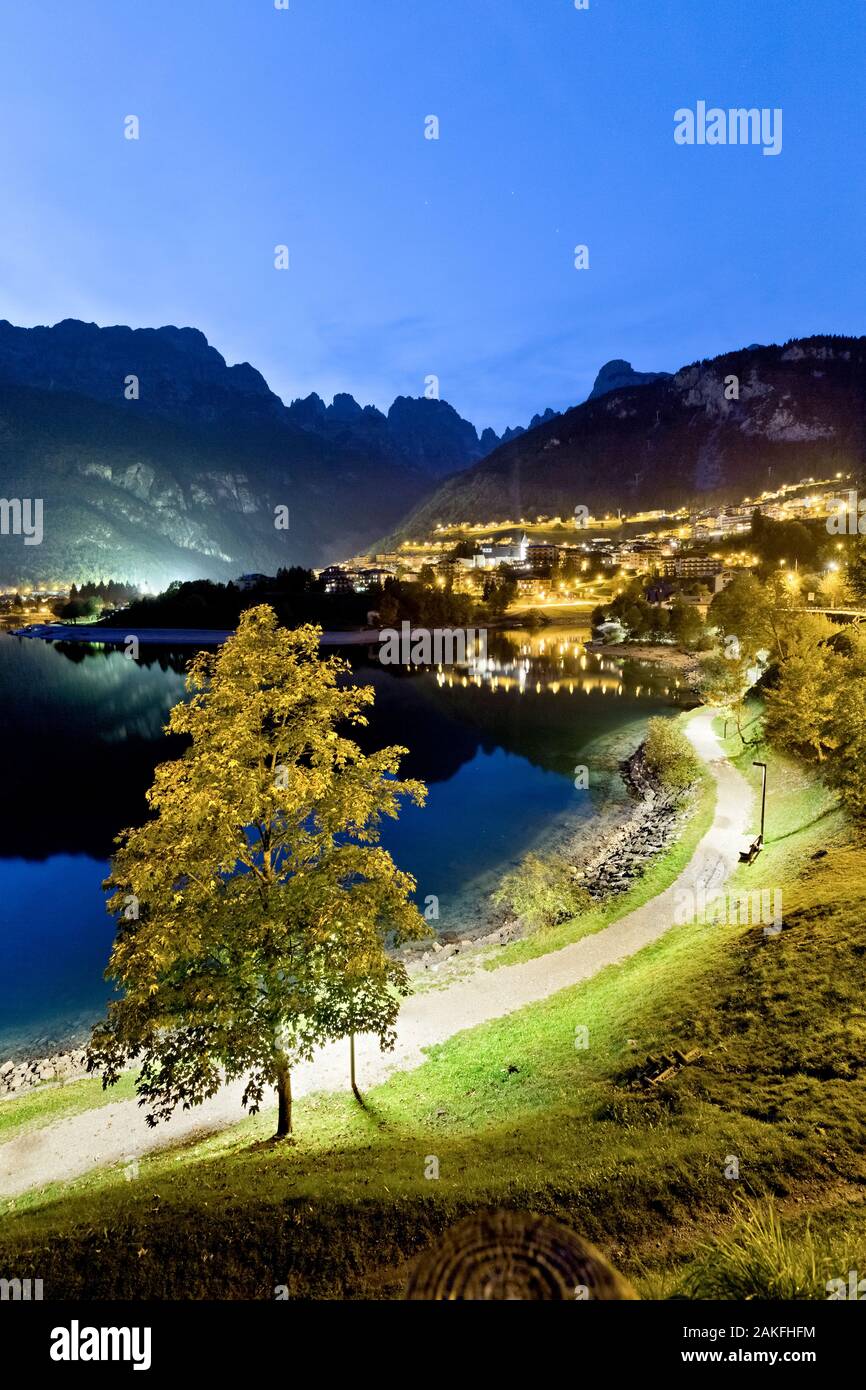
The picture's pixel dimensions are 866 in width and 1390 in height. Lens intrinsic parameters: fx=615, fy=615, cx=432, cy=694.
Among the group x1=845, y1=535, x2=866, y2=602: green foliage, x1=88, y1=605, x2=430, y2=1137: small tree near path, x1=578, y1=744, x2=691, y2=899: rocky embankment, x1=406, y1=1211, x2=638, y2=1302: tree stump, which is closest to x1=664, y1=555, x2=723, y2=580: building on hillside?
x1=845, y1=535, x2=866, y2=602: green foliage

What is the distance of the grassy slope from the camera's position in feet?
30.2

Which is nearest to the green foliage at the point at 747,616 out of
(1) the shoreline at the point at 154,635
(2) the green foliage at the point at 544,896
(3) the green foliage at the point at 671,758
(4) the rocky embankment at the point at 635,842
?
(3) the green foliage at the point at 671,758

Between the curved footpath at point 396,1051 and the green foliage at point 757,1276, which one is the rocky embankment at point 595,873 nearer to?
the curved footpath at point 396,1051

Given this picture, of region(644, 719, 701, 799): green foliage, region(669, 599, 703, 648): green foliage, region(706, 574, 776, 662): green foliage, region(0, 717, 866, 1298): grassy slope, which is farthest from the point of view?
region(669, 599, 703, 648): green foliage

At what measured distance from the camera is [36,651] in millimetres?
155500

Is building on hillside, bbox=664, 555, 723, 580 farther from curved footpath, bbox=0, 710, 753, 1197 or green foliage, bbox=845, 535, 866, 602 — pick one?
curved footpath, bbox=0, 710, 753, 1197

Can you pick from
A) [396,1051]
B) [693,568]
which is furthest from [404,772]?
[693,568]

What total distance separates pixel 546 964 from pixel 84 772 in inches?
2210

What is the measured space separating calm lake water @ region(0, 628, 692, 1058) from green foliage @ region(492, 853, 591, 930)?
328cm

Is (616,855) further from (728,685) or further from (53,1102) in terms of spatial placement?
(728,685)

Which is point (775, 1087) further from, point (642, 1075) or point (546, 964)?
point (546, 964)

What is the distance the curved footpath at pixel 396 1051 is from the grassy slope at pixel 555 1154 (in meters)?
1.00

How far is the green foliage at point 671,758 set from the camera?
46469mm
